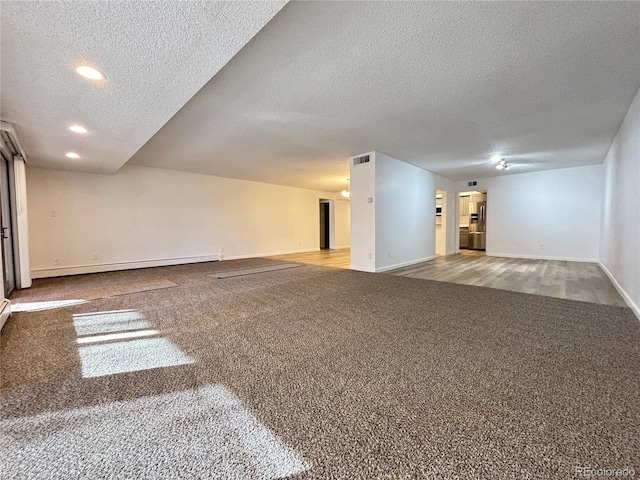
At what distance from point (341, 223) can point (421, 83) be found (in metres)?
8.19

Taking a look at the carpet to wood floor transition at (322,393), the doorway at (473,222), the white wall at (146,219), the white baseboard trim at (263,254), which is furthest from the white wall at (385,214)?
the doorway at (473,222)

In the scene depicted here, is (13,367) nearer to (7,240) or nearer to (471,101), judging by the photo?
(7,240)

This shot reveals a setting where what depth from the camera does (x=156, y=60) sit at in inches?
76.1

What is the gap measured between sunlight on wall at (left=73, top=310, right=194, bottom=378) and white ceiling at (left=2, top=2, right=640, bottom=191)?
217 cm

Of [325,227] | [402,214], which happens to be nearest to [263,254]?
[325,227]

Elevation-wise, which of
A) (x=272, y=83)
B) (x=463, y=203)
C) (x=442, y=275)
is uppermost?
(x=272, y=83)

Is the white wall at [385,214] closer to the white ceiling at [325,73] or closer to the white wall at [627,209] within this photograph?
the white ceiling at [325,73]

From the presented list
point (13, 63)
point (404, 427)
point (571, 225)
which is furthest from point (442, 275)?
point (13, 63)

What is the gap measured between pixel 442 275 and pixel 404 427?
14.2ft

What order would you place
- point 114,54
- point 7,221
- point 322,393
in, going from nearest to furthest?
point 322,393 < point 114,54 < point 7,221

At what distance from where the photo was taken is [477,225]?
1000 cm

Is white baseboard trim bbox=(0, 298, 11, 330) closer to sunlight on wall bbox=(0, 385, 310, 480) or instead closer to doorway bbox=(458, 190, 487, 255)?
sunlight on wall bbox=(0, 385, 310, 480)

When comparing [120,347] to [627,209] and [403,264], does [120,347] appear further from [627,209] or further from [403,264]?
[627,209]

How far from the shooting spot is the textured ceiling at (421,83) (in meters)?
1.91
